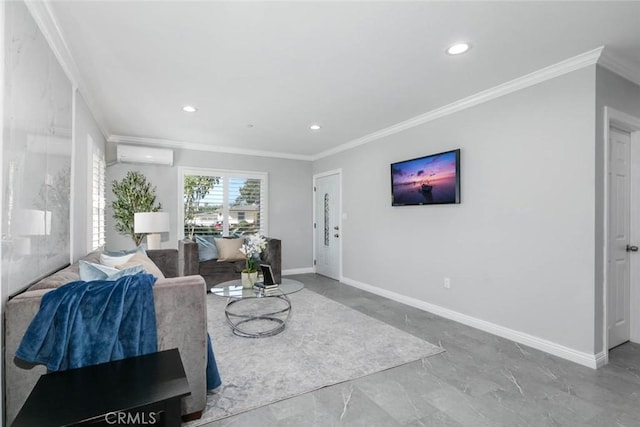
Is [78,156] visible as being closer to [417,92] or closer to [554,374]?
[417,92]

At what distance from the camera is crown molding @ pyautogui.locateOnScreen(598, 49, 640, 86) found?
99.4 inches

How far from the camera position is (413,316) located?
3801mm

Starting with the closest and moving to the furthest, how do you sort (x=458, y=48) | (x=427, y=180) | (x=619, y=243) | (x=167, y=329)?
(x=167, y=329)
(x=458, y=48)
(x=619, y=243)
(x=427, y=180)

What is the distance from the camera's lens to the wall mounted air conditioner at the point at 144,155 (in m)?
4.88

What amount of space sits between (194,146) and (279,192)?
174 centimetres

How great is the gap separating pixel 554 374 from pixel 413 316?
153 cm

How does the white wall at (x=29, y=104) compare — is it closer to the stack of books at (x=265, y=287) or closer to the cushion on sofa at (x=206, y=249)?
the stack of books at (x=265, y=287)

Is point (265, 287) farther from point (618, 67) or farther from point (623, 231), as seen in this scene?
point (618, 67)

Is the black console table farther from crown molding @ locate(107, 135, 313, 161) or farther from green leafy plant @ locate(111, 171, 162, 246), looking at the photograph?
crown molding @ locate(107, 135, 313, 161)

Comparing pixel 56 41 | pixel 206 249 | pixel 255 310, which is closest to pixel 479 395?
pixel 255 310

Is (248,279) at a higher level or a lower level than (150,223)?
lower

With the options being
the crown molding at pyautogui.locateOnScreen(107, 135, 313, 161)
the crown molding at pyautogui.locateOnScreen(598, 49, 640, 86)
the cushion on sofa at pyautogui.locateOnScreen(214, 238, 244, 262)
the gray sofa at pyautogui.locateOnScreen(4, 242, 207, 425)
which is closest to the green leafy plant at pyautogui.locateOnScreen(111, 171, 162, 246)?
the crown molding at pyautogui.locateOnScreen(107, 135, 313, 161)

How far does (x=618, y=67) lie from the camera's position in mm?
2646

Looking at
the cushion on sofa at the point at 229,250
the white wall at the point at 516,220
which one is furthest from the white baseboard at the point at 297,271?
the white wall at the point at 516,220
